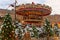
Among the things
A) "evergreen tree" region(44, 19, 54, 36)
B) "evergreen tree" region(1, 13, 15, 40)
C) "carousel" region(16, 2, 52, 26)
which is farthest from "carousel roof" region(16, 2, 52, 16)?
"evergreen tree" region(1, 13, 15, 40)

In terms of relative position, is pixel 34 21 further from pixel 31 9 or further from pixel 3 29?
pixel 3 29

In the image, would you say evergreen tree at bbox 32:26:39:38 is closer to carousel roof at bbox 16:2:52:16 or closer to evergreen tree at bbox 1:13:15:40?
carousel roof at bbox 16:2:52:16

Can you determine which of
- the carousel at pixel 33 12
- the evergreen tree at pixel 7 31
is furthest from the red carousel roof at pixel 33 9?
the evergreen tree at pixel 7 31

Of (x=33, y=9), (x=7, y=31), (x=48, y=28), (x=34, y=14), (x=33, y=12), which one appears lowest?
(x=48, y=28)

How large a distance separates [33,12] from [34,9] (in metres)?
0.28

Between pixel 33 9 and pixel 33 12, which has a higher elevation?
pixel 33 9

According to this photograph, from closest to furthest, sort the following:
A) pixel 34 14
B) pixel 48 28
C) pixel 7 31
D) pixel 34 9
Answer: pixel 7 31 → pixel 48 28 → pixel 34 9 → pixel 34 14

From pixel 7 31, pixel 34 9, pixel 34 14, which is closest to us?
pixel 7 31

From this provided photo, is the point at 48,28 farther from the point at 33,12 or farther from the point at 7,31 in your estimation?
the point at 7,31

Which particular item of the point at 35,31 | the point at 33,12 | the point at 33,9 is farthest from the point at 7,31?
the point at 33,12

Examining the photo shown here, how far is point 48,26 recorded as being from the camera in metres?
12.3

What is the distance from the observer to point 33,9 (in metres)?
13.0

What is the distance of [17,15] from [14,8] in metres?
0.46

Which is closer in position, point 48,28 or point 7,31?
point 7,31
